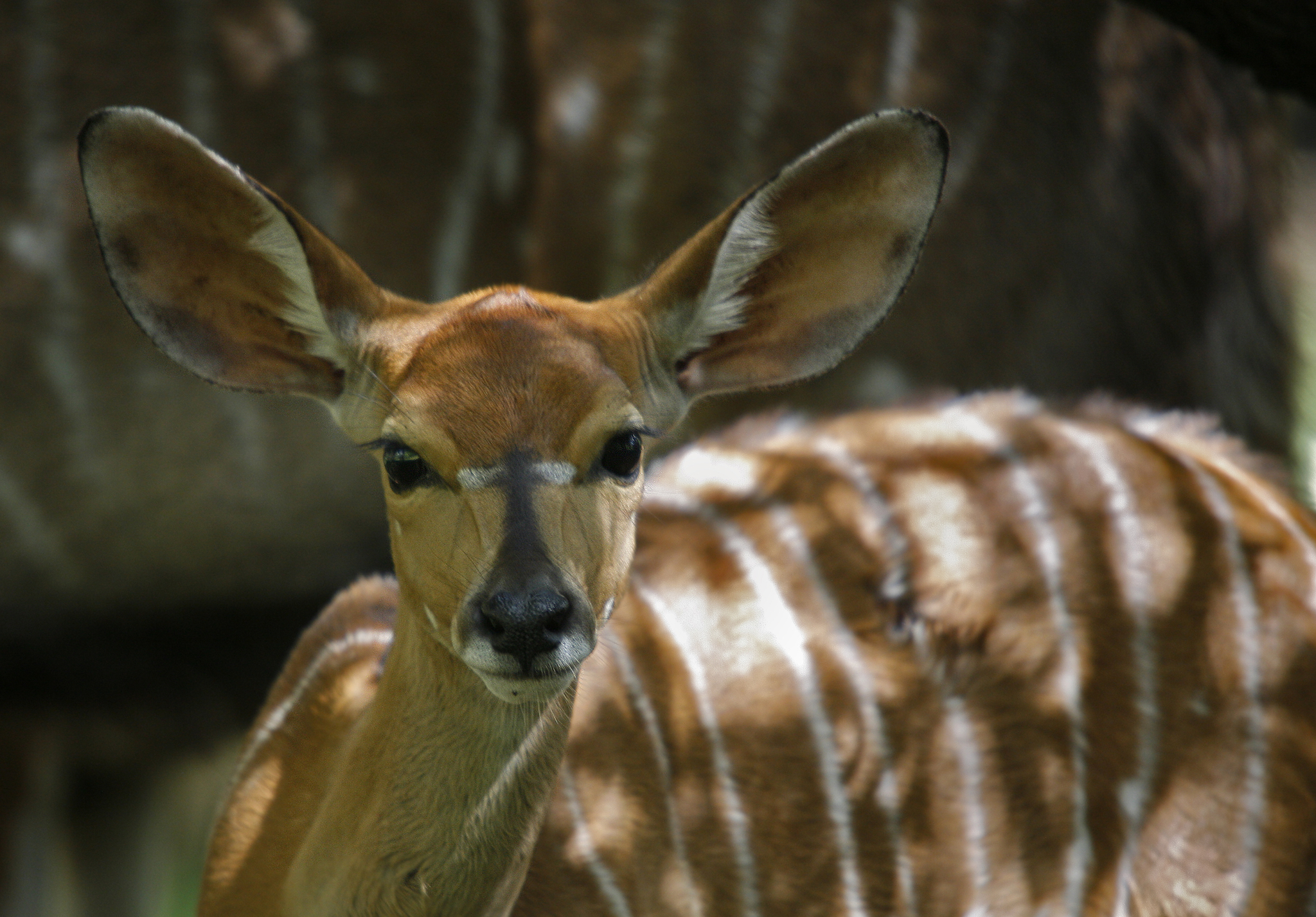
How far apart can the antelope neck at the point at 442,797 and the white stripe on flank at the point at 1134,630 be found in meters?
0.79

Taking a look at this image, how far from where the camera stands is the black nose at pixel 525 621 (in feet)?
4.36

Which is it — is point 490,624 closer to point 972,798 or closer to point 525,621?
point 525,621

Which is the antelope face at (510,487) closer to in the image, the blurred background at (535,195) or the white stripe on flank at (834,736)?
the white stripe on flank at (834,736)

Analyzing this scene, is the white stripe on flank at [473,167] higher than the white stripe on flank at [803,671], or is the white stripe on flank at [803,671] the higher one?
the white stripe on flank at [473,167]

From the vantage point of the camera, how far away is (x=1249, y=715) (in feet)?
6.37

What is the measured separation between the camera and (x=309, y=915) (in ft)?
5.18

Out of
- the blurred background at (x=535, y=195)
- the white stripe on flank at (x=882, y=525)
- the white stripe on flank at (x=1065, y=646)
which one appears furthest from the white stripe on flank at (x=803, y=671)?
the blurred background at (x=535, y=195)

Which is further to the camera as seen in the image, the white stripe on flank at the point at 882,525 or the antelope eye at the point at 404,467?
the white stripe on flank at the point at 882,525

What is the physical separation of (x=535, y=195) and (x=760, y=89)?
0.45 metres

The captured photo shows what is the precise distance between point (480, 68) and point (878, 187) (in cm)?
132

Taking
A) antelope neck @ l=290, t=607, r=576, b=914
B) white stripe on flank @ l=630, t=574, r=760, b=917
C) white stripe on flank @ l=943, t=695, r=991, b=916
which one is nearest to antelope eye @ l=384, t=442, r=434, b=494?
antelope neck @ l=290, t=607, r=576, b=914

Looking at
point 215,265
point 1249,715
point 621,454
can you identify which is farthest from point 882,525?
point 215,265

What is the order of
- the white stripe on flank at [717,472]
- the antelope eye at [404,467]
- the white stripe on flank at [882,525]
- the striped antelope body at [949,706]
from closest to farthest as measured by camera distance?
the antelope eye at [404,467]
the striped antelope body at [949,706]
the white stripe on flank at [882,525]
the white stripe on flank at [717,472]

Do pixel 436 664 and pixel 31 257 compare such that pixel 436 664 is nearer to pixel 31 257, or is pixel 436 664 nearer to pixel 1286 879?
pixel 1286 879
